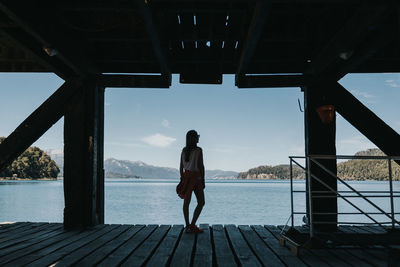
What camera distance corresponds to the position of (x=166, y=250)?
391 centimetres

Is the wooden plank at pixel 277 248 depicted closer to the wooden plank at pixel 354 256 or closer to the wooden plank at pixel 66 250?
the wooden plank at pixel 354 256

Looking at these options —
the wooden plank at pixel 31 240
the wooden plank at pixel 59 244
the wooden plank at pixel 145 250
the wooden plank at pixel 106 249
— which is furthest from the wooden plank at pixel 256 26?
the wooden plank at pixel 31 240

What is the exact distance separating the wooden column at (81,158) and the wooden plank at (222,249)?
7.04 ft

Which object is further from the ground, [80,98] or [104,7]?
[104,7]

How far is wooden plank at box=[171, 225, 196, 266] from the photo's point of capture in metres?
3.36

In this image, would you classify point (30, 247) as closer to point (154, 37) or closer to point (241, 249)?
point (241, 249)

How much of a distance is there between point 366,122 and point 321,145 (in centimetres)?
78

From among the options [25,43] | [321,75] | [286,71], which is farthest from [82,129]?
[321,75]

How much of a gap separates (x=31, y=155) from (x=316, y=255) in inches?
2958

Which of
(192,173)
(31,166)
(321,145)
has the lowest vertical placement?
(31,166)

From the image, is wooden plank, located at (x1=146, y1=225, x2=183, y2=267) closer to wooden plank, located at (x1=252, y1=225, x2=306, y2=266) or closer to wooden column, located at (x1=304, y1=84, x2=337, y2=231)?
wooden plank, located at (x1=252, y1=225, x2=306, y2=266)

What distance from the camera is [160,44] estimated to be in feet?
14.6

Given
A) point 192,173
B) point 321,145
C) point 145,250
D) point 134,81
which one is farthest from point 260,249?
point 134,81

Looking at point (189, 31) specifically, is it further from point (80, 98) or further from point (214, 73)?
point (80, 98)
